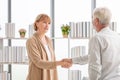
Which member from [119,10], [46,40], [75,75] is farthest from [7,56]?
[119,10]

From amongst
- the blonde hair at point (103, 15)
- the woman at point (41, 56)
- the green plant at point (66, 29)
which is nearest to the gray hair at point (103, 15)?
the blonde hair at point (103, 15)

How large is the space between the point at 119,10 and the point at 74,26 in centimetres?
102

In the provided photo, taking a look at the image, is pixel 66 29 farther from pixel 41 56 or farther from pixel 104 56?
pixel 104 56

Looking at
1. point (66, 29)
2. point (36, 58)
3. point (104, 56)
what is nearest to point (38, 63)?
point (36, 58)

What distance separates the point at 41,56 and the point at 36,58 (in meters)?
0.10

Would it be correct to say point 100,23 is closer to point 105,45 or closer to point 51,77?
point 105,45

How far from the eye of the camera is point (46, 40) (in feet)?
11.9

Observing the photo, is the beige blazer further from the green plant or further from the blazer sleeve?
the green plant

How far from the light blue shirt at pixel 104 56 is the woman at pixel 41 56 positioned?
100 centimetres

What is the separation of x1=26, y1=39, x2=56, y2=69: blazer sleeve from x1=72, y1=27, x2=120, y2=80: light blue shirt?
97 cm

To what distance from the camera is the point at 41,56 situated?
3451mm

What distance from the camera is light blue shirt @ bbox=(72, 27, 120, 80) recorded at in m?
2.42

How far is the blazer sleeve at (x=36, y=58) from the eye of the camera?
131 inches

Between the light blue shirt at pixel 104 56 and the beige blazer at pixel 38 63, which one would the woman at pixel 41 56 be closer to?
the beige blazer at pixel 38 63
